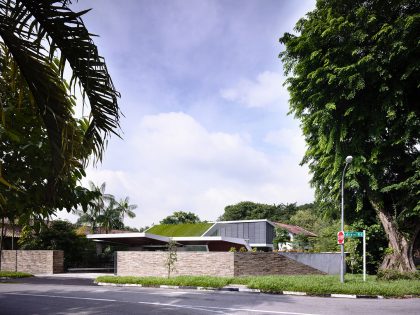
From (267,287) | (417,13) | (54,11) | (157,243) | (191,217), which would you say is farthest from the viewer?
(191,217)

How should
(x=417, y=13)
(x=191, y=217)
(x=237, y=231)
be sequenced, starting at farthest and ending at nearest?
(x=191, y=217) → (x=237, y=231) → (x=417, y=13)

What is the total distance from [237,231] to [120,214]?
1711 centimetres

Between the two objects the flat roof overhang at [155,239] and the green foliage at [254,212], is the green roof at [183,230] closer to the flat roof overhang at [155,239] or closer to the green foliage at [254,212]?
the flat roof overhang at [155,239]

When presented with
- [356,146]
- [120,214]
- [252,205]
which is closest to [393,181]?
[356,146]

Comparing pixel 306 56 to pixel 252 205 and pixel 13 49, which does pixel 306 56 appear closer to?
pixel 13 49

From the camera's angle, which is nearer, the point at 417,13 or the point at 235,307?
the point at 235,307

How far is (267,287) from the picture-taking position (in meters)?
17.2

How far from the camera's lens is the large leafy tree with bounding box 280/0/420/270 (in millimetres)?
20188

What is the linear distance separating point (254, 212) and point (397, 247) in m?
47.0

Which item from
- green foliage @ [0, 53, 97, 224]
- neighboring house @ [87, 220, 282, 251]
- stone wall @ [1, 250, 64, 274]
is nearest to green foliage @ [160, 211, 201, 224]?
neighboring house @ [87, 220, 282, 251]

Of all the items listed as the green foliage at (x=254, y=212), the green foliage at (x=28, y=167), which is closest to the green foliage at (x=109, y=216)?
the green foliage at (x=254, y=212)

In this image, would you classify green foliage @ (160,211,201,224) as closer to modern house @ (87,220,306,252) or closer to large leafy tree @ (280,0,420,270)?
modern house @ (87,220,306,252)

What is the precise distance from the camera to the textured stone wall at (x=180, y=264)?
76.7 ft

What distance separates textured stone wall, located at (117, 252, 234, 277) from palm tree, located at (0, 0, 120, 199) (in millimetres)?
19791
